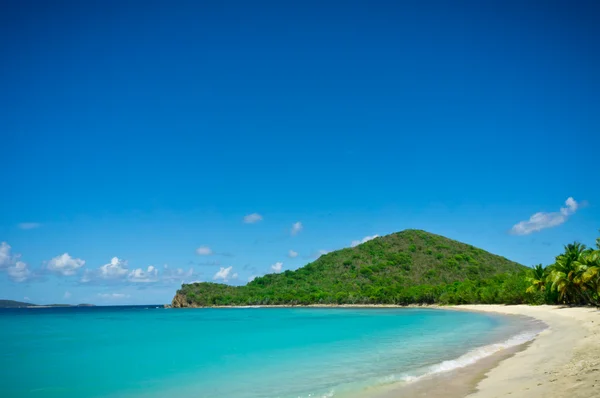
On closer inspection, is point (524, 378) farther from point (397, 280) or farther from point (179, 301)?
point (179, 301)

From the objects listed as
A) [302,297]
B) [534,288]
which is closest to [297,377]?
[534,288]

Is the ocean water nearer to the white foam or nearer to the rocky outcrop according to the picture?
the white foam

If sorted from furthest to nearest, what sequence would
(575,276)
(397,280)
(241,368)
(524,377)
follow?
(397,280) < (575,276) < (241,368) < (524,377)

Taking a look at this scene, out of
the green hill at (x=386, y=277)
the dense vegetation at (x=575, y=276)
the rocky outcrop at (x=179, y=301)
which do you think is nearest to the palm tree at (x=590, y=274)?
the dense vegetation at (x=575, y=276)

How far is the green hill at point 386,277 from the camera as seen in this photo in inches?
4031

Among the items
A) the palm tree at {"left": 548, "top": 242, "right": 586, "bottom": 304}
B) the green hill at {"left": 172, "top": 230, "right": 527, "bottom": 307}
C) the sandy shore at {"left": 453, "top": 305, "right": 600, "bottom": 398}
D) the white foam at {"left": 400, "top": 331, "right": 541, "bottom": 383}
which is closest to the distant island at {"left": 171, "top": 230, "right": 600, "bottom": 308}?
the green hill at {"left": 172, "top": 230, "right": 527, "bottom": 307}

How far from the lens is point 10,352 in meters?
29.5

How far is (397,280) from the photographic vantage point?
119750mm

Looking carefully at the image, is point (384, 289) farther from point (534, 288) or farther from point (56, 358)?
point (56, 358)

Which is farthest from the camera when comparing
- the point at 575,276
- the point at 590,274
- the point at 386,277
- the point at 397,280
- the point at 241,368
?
the point at 386,277

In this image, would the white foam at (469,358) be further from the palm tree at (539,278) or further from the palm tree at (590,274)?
the palm tree at (539,278)

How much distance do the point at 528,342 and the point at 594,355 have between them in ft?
26.5

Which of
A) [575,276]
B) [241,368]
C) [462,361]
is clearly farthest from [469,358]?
[575,276]

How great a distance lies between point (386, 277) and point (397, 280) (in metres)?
3.94
